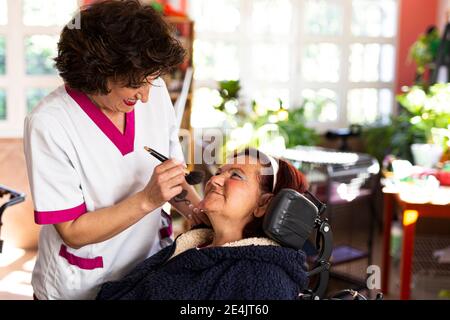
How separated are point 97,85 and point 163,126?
0.29 meters

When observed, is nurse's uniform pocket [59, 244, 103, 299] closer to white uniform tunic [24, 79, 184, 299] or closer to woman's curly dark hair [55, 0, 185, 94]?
white uniform tunic [24, 79, 184, 299]

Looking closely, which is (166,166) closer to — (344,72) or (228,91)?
(228,91)

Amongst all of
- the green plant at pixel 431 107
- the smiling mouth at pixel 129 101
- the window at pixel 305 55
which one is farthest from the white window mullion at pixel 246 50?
the smiling mouth at pixel 129 101

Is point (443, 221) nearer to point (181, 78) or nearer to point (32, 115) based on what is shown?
point (181, 78)

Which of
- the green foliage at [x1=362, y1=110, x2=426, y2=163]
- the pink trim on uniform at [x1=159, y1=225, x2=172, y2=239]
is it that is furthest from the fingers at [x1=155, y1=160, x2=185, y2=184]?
the green foliage at [x1=362, y1=110, x2=426, y2=163]

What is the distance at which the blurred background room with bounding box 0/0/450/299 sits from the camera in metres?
3.31

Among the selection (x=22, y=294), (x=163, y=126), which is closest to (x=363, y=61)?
(x=22, y=294)

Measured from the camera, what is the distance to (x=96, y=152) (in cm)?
136

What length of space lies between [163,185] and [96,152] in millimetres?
196

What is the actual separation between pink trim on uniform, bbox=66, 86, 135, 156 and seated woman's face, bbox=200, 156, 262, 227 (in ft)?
0.76

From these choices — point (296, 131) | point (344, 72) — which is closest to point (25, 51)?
point (296, 131)

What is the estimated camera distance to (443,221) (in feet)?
13.5

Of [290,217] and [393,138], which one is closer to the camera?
[290,217]

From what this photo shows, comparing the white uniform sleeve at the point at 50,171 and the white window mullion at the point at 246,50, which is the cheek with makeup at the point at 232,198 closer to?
the white uniform sleeve at the point at 50,171
